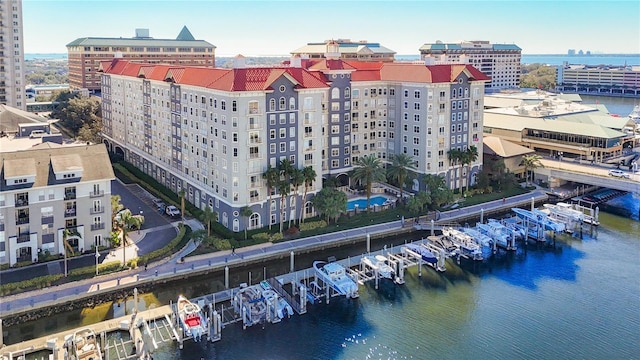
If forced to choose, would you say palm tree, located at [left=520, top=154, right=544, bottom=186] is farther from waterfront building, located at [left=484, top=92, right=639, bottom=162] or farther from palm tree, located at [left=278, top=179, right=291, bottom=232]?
palm tree, located at [left=278, top=179, right=291, bottom=232]

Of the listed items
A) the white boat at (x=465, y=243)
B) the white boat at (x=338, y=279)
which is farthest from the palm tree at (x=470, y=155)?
the white boat at (x=338, y=279)

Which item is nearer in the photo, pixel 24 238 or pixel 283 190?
pixel 24 238

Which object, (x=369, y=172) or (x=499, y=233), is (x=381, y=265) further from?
(x=369, y=172)

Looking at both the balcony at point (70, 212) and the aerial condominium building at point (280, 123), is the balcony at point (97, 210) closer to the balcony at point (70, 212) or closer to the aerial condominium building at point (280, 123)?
the balcony at point (70, 212)

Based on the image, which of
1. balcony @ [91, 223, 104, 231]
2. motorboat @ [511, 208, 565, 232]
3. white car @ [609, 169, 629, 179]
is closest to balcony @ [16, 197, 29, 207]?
balcony @ [91, 223, 104, 231]

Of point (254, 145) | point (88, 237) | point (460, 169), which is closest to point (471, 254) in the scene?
point (460, 169)

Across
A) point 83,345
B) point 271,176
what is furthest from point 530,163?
point 83,345
